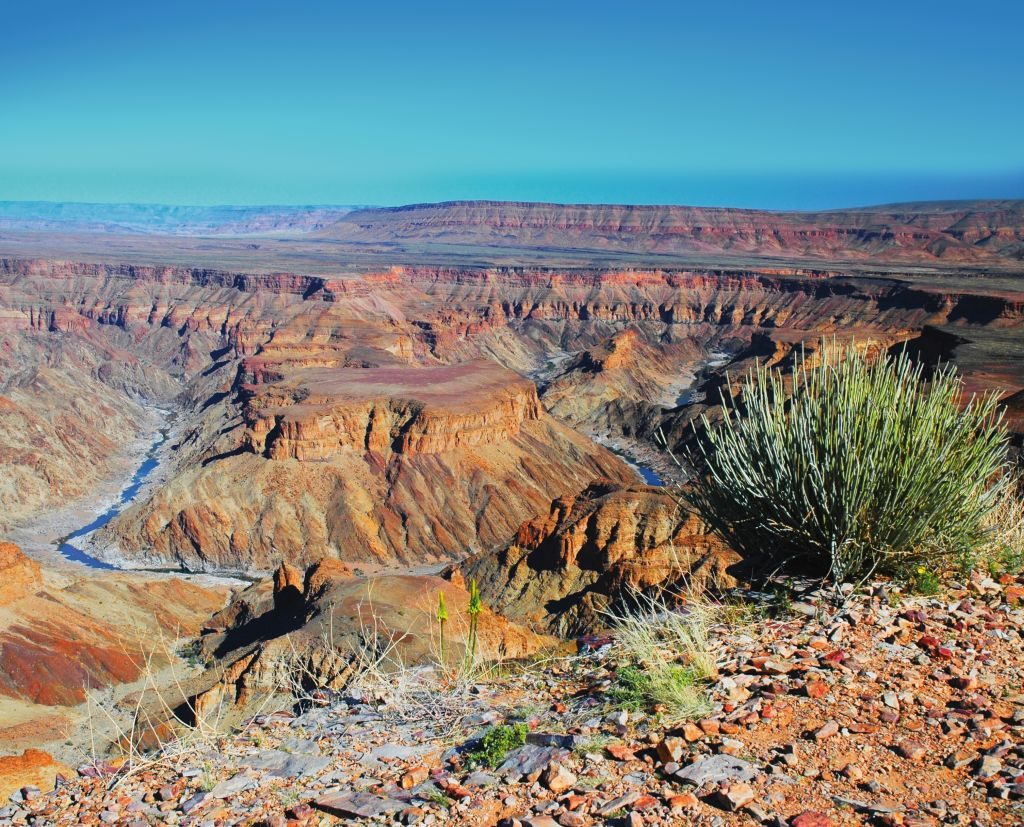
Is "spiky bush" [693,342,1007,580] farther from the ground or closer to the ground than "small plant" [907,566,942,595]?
farther from the ground

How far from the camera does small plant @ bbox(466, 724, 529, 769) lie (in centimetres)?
823

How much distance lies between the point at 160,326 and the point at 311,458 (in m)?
102

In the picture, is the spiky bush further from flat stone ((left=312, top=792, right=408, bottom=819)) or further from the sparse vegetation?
flat stone ((left=312, top=792, right=408, bottom=819))

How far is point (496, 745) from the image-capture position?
8375 mm

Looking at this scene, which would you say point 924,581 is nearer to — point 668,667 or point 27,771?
point 668,667

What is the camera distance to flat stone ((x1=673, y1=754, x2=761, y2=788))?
7.22 m

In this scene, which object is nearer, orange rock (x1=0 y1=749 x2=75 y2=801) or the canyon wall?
orange rock (x1=0 y1=749 x2=75 y2=801)

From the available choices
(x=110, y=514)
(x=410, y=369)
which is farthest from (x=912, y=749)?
(x=410, y=369)

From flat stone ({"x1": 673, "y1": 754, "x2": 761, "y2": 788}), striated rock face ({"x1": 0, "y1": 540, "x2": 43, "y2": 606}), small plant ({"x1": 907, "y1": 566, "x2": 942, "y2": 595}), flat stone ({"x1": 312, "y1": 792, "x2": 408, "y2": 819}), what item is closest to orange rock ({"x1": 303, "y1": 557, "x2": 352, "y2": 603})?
striated rock face ({"x1": 0, "y1": 540, "x2": 43, "y2": 606})

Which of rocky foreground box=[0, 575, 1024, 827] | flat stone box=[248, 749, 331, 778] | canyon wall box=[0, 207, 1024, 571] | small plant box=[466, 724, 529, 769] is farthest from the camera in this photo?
canyon wall box=[0, 207, 1024, 571]

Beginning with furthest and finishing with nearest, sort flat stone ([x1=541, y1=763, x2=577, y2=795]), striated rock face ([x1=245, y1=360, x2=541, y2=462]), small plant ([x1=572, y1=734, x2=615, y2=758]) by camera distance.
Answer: striated rock face ([x1=245, y1=360, x2=541, y2=462])
small plant ([x1=572, y1=734, x2=615, y2=758])
flat stone ([x1=541, y1=763, x2=577, y2=795])

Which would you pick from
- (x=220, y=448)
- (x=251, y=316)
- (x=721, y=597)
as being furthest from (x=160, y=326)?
(x=721, y=597)

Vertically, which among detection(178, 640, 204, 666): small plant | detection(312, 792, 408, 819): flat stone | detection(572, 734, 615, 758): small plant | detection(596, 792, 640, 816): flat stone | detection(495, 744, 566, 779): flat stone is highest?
detection(596, 792, 640, 816): flat stone

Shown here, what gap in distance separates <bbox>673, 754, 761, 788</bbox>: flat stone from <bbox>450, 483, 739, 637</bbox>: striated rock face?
27686 millimetres
